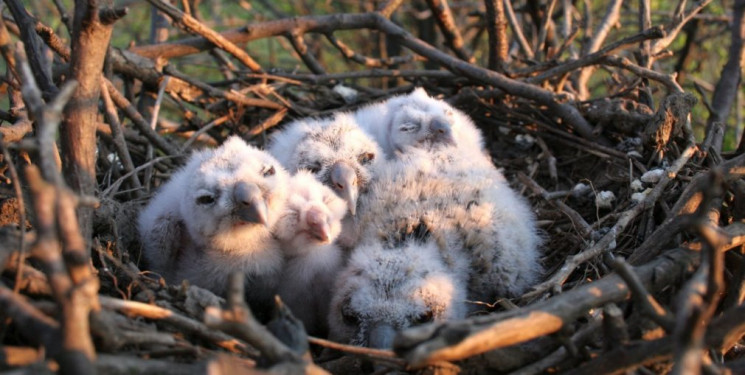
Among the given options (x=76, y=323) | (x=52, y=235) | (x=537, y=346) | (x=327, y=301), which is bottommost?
(x=327, y=301)

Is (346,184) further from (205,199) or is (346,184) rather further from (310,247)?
(205,199)

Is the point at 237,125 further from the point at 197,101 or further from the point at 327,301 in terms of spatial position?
the point at 327,301

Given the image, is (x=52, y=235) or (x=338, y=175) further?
(x=338, y=175)

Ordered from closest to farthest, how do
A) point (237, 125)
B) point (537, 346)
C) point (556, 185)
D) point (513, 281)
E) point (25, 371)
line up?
point (25, 371), point (537, 346), point (513, 281), point (556, 185), point (237, 125)

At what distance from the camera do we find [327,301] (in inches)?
116

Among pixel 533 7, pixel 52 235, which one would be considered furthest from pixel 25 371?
pixel 533 7

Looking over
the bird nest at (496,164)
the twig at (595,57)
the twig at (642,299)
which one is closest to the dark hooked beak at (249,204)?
the bird nest at (496,164)

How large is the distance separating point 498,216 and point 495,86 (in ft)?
4.13

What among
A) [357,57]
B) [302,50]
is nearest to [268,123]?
[302,50]

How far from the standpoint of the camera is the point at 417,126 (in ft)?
11.8

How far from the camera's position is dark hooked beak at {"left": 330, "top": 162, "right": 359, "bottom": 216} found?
2987mm

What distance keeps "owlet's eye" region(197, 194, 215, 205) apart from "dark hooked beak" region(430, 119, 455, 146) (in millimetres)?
1331

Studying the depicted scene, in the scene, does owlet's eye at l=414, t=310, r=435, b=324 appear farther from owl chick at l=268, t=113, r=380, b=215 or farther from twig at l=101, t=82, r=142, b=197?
twig at l=101, t=82, r=142, b=197

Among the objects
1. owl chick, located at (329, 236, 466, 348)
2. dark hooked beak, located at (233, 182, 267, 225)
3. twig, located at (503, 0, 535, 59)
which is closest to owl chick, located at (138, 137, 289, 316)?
dark hooked beak, located at (233, 182, 267, 225)
